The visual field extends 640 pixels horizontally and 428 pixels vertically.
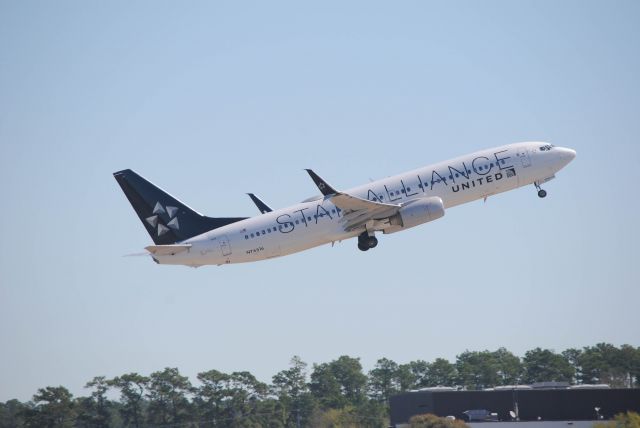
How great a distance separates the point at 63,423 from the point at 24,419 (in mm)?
3843

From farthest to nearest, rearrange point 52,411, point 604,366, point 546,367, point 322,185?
point 546,367 < point 604,366 < point 52,411 < point 322,185

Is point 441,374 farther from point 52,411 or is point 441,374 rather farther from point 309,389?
point 52,411

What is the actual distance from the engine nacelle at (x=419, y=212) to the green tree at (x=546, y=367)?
193 feet

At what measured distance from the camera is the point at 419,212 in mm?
77500

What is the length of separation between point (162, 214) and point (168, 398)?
133 ft

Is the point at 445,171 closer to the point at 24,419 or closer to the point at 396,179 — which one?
the point at 396,179

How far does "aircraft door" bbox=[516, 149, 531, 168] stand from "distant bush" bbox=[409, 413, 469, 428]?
814 inches

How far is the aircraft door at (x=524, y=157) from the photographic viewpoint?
81.0 m

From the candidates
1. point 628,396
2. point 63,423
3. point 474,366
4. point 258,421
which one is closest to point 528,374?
point 474,366

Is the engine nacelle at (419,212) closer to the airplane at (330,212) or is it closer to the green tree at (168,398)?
the airplane at (330,212)

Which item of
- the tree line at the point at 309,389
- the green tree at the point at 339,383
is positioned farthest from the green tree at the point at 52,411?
the green tree at the point at 339,383

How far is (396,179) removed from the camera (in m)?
79.8

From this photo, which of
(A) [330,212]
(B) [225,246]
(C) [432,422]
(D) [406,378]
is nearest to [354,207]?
(A) [330,212]

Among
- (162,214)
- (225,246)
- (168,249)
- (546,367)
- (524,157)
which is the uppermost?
(162,214)
